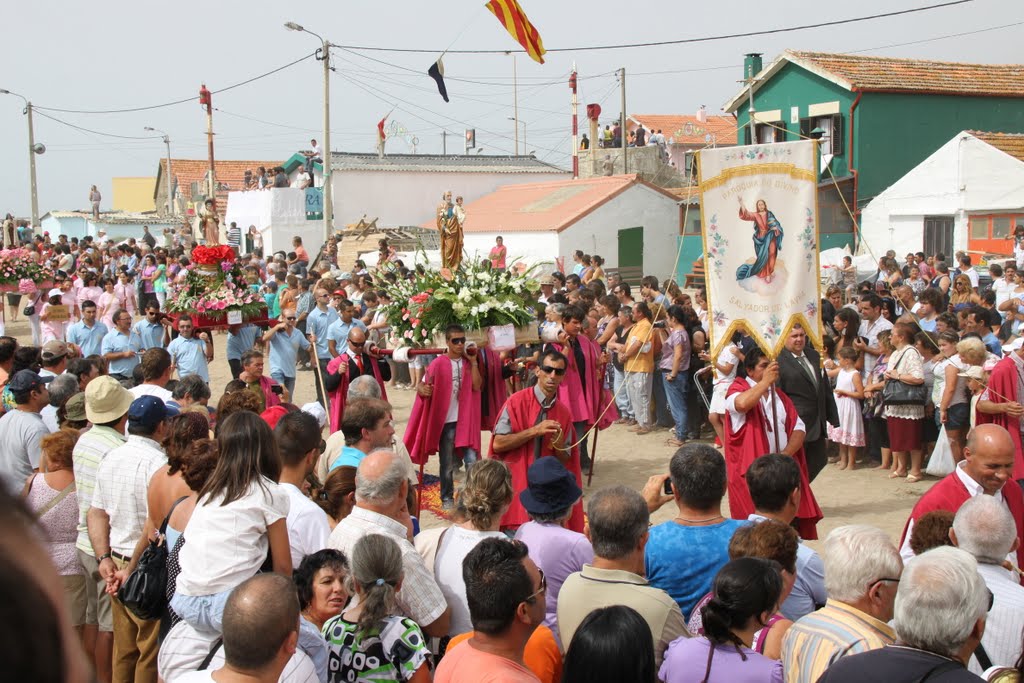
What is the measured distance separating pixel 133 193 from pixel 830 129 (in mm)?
76330

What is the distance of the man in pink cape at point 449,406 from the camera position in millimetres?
9258

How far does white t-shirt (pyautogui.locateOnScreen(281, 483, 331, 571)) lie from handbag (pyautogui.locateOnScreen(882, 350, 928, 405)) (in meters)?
7.52

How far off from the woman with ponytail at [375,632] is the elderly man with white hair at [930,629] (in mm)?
1490

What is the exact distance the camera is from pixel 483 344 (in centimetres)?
926

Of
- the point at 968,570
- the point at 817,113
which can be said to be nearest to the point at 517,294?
the point at 968,570

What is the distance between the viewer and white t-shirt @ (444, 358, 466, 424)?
9.30 metres

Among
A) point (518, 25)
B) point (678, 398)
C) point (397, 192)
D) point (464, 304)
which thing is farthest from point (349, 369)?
point (397, 192)

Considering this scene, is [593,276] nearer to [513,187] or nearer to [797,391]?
[797,391]

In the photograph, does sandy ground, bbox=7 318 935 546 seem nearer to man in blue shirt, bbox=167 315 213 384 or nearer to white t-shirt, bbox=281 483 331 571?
man in blue shirt, bbox=167 315 213 384

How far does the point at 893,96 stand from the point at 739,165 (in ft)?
83.1

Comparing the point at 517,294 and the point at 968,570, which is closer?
the point at 968,570

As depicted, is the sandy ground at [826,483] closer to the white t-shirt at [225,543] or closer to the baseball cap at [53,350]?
the baseball cap at [53,350]

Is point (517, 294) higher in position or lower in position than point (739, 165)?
lower

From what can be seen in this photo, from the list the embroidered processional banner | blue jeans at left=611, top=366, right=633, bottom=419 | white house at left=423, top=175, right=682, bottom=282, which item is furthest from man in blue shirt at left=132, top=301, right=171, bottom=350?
white house at left=423, top=175, right=682, bottom=282
